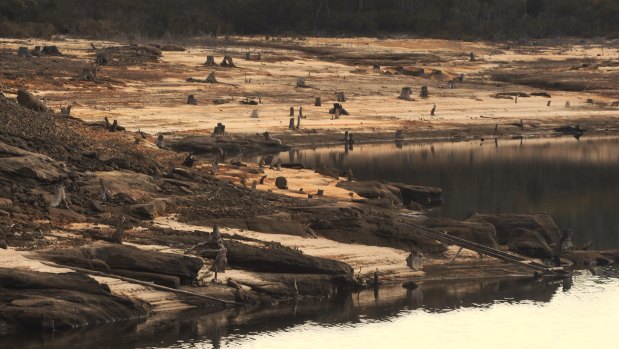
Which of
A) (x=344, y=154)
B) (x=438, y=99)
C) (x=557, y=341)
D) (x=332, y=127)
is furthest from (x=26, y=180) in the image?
(x=438, y=99)

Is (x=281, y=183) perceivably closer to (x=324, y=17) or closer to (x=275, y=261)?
(x=275, y=261)

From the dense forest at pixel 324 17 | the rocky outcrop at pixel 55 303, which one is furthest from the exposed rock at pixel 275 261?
the dense forest at pixel 324 17

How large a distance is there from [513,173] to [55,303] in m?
28.8

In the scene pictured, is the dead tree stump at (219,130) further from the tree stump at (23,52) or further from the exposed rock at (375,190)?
the tree stump at (23,52)

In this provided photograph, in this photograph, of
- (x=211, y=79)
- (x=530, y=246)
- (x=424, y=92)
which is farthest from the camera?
(x=424, y=92)

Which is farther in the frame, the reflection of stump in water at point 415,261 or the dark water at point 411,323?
the reflection of stump in water at point 415,261

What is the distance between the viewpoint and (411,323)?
2680 cm

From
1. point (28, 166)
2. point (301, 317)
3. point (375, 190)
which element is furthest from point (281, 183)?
point (301, 317)

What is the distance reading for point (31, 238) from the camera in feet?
88.7

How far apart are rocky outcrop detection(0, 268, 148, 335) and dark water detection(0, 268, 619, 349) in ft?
0.74

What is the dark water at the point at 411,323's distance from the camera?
2453 centimetres

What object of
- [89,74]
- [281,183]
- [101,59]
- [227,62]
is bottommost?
[281,183]

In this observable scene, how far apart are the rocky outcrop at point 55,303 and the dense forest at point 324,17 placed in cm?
6187

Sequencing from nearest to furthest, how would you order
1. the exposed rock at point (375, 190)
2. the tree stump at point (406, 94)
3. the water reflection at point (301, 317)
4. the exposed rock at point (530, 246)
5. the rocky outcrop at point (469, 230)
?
the water reflection at point (301, 317) < the exposed rock at point (530, 246) < the rocky outcrop at point (469, 230) < the exposed rock at point (375, 190) < the tree stump at point (406, 94)
